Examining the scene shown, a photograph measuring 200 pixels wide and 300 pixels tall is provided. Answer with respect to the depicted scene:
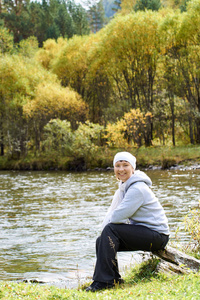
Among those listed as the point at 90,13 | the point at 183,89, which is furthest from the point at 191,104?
the point at 90,13

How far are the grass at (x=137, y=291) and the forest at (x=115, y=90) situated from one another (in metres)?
27.7

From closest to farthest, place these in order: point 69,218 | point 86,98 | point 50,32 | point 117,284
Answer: point 117,284
point 69,218
point 86,98
point 50,32

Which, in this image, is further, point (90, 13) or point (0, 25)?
point (90, 13)

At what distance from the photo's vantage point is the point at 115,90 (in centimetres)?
4606

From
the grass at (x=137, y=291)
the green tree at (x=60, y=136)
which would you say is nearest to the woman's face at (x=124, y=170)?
the grass at (x=137, y=291)

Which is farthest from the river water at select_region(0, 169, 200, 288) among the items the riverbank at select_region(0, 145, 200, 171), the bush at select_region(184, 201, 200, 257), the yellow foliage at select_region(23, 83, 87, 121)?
the yellow foliage at select_region(23, 83, 87, 121)

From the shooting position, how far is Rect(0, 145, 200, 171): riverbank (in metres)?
30.3

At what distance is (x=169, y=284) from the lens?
523cm

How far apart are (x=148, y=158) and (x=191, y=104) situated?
8923 millimetres

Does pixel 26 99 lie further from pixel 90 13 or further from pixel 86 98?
pixel 90 13

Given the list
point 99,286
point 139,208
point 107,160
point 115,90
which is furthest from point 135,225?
point 115,90

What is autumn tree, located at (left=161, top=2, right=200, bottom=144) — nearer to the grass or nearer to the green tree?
the green tree

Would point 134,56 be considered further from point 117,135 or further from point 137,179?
point 137,179

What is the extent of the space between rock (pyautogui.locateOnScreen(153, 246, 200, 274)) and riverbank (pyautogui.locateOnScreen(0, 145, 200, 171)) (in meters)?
23.4
